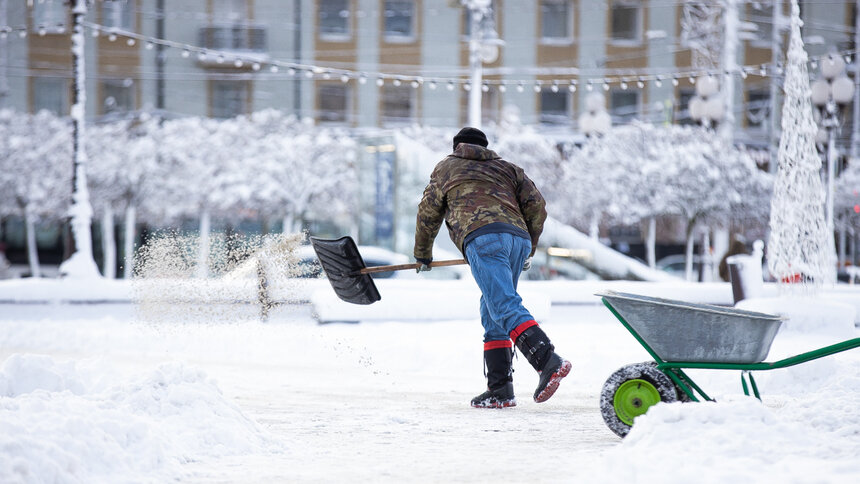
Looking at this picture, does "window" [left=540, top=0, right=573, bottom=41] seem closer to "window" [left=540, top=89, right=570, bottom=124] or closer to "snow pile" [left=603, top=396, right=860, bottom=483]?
"window" [left=540, top=89, right=570, bottom=124]

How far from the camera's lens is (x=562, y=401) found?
625cm

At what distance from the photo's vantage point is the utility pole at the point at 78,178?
53.7ft

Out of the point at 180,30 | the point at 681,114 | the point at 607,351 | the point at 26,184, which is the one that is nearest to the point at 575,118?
the point at 681,114

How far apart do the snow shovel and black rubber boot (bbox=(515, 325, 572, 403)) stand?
133cm

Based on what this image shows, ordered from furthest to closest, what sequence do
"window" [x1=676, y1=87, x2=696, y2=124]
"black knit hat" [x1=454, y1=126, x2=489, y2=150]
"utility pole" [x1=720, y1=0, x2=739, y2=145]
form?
"window" [x1=676, y1=87, x2=696, y2=124] → "utility pole" [x1=720, y1=0, x2=739, y2=145] → "black knit hat" [x1=454, y1=126, x2=489, y2=150]

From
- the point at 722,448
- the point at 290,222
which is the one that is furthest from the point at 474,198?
the point at 290,222

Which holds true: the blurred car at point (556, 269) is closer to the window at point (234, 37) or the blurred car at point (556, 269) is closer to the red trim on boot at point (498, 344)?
the red trim on boot at point (498, 344)

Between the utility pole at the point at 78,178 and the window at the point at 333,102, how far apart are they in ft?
68.1

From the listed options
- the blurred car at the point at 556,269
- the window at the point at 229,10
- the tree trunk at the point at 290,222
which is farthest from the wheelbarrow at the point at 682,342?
the window at the point at 229,10

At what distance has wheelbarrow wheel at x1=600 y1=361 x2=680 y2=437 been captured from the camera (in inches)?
177

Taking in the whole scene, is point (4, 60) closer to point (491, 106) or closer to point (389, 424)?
point (491, 106)

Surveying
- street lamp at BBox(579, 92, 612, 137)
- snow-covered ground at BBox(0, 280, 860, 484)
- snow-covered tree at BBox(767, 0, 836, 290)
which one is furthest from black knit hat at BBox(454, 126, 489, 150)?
street lamp at BBox(579, 92, 612, 137)

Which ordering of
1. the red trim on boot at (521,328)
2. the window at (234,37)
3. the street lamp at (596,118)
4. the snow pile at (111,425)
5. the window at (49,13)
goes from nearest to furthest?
the snow pile at (111,425) < the red trim on boot at (521,328) < the street lamp at (596,118) < the window at (49,13) < the window at (234,37)

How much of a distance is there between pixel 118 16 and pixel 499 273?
34.1 m
